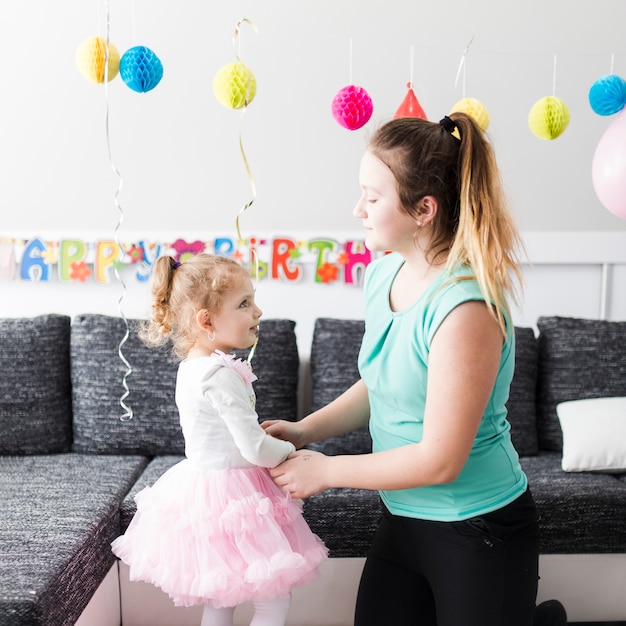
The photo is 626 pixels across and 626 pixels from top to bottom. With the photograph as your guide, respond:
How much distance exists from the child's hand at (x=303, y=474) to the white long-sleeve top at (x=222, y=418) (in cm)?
3

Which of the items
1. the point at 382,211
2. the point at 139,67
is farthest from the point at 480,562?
the point at 139,67

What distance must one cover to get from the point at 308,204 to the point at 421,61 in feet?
2.16

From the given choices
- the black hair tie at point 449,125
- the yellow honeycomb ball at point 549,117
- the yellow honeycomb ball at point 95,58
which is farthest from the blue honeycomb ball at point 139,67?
the yellow honeycomb ball at point 549,117

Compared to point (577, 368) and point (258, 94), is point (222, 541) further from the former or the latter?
point (258, 94)

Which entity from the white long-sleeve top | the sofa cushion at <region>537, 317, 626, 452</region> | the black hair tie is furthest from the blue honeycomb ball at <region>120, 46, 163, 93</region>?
the sofa cushion at <region>537, 317, 626, 452</region>

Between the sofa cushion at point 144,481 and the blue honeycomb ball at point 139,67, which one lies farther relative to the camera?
the sofa cushion at point 144,481

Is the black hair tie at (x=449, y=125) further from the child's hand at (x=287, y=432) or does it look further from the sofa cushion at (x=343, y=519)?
the sofa cushion at (x=343, y=519)

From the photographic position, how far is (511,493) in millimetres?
1317

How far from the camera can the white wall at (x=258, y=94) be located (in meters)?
2.68

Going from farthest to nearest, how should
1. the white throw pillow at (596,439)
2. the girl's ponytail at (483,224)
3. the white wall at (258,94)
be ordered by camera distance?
the white wall at (258,94) → the white throw pillow at (596,439) → the girl's ponytail at (483,224)

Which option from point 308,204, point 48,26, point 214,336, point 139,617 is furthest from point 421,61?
point 139,617

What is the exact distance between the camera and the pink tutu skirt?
1408 mm

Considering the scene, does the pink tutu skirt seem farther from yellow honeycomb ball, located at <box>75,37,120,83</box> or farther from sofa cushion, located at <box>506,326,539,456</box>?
sofa cushion, located at <box>506,326,539,456</box>

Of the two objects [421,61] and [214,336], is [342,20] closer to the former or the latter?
[421,61]
